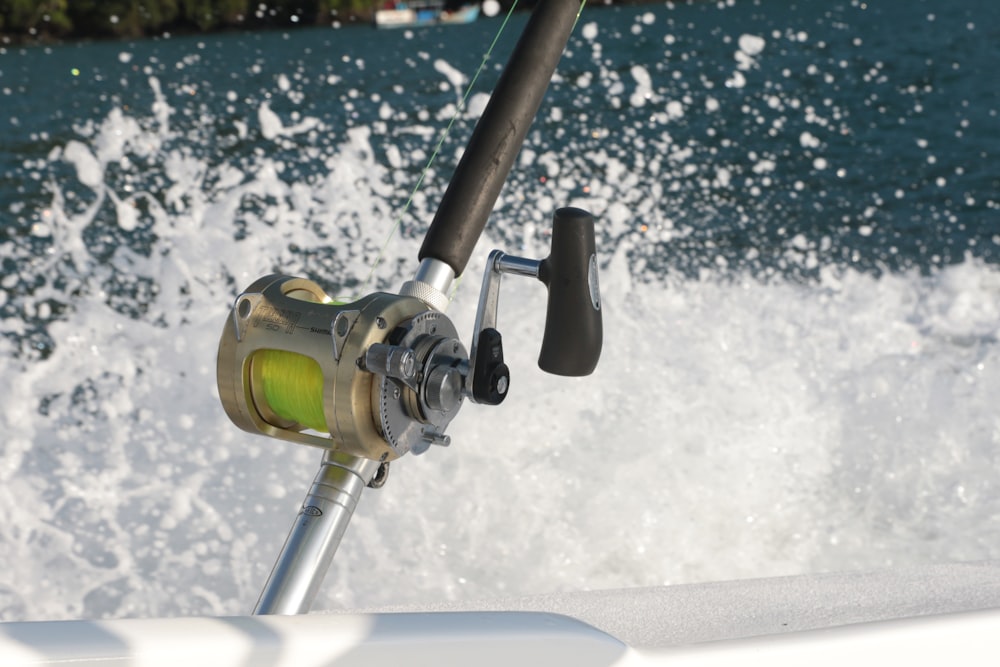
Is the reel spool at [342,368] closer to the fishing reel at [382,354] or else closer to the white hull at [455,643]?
the fishing reel at [382,354]

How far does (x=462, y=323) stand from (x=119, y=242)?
3835mm

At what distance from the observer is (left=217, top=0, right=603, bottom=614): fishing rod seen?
3.51 feet

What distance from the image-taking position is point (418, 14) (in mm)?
23906

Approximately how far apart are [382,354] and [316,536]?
207mm

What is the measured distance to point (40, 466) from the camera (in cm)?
328

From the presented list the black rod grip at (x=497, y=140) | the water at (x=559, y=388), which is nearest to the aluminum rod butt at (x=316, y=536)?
the black rod grip at (x=497, y=140)

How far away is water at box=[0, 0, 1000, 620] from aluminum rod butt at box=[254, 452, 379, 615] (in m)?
1.74

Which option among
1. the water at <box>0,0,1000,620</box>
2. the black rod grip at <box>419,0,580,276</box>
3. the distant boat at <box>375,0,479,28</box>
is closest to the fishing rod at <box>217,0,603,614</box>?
the black rod grip at <box>419,0,580,276</box>

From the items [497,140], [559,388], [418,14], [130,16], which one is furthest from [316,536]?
[130,16]

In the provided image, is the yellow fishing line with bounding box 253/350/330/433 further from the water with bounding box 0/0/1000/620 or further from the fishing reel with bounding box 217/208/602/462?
the water with bounding box 0/0/1000/620

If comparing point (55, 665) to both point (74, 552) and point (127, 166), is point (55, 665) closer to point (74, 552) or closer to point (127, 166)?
point (74, 552)

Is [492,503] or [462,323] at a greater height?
[462,323]

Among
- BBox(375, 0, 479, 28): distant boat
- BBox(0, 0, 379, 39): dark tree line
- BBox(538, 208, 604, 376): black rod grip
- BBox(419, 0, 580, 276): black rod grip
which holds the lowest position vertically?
BBox(538, 208, 604, 376): black rod grip

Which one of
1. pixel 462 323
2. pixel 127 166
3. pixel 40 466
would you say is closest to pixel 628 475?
pixel 462 323
